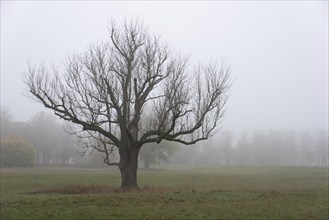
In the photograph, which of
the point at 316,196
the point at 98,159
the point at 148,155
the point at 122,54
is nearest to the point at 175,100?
the point at 122,54

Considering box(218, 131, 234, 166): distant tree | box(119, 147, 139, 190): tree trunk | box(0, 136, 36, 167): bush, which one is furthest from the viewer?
box(218, 131, 234, 166): distant tree

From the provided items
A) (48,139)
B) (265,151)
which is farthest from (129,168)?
(265,151)

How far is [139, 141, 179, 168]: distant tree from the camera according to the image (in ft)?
311

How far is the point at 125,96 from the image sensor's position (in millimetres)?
29000

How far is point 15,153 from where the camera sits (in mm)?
→ 87938

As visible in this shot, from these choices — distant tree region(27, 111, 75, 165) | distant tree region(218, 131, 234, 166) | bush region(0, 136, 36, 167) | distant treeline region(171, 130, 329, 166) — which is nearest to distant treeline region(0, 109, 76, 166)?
distant tree region(27, 111, 75, 165)

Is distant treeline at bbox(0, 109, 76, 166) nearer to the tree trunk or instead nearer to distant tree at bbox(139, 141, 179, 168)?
distant tree at bbox(139, 141, 179, 168)

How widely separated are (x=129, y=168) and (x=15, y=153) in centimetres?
6715

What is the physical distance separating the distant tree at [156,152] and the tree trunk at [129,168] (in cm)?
6442

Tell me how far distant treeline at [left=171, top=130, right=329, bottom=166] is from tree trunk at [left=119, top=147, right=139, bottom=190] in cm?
12466

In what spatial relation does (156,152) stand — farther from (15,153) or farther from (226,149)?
(226,149)

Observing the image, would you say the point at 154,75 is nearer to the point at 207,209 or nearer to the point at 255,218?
the point at 207,209

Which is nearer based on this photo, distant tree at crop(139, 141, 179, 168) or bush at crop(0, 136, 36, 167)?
bush at crop(0, 136, 36, 167)

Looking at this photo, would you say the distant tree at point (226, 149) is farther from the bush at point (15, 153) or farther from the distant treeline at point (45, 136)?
the bush at point (15, 153)
